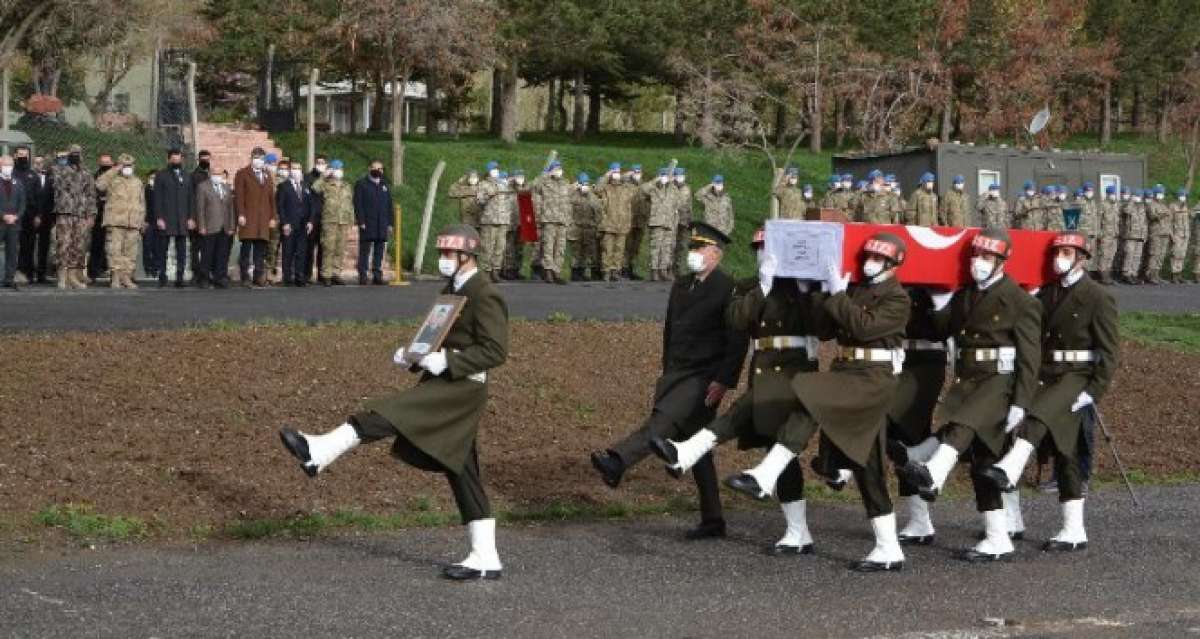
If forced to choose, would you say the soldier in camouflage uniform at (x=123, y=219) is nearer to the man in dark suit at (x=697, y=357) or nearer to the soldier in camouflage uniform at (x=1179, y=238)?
the man in dark suit at (x=697, y=357)

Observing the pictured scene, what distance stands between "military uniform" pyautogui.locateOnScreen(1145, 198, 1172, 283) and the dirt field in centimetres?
1657

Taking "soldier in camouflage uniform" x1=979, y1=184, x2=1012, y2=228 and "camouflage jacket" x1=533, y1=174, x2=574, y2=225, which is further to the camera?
"soldier in camouflage uniform" x1=979, y1=184, x2=1012, y2=228

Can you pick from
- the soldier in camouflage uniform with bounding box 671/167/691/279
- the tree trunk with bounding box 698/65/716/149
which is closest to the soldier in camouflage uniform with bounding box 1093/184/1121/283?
the tree trunk with bounding box 698/65/716/149

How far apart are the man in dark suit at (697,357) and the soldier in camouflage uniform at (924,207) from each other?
64.4 feet

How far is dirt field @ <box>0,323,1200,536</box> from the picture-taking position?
1155 centimetres

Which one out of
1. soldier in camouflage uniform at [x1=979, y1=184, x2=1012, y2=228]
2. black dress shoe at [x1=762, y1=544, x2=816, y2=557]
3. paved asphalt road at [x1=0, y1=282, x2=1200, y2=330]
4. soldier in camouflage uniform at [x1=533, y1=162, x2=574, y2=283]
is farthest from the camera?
soldier in camouflage uniform at [x1=979, y1=184, x2=1012, y2=228]

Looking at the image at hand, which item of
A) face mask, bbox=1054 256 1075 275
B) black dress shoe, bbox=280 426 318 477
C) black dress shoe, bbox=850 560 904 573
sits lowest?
black dress shoe, bbox=850 560 904 573

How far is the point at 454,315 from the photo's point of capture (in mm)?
9625

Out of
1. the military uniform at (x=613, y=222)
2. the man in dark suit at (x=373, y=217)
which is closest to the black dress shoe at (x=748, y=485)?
the man in dark suit at (x=373, y=217)

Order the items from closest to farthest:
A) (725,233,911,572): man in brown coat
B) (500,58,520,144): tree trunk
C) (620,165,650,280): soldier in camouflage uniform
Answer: (725,233,911,572): man in brown coat → (620,165,650,280): soldier in camouflage uniform → (500,58,520,144): tree trunk

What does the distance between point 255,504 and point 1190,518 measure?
6218 mm

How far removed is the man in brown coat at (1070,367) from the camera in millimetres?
11062

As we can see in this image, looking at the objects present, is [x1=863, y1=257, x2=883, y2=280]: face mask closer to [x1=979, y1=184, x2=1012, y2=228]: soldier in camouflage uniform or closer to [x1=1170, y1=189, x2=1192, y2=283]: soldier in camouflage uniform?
[x1=979, y1=184, x2=1012, y2=228]: soldier in camouflage uniform

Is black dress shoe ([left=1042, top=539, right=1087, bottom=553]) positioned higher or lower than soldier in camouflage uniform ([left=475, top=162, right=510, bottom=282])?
lower
